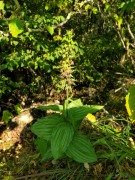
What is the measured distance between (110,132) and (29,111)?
198 centimetres

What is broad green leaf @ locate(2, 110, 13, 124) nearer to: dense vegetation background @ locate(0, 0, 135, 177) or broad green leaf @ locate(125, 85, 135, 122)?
dense vegetation background @ locate(0, 0, 135, 177)

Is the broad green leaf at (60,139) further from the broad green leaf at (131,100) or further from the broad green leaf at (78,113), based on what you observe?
the broad green leaf at (131,100)

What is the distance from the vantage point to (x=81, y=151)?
1.83 meters

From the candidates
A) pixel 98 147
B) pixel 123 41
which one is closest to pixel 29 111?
pixel 123 41

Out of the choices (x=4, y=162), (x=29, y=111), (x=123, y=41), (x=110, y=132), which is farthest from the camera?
(x=29, y=111)

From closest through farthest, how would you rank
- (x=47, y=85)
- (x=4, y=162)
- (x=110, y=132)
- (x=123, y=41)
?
(x=110, y=132)
(x=4, y=162)
(x=123, y=41)
(x=47, y=85)

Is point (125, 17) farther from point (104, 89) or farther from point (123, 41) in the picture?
point (104, 89)

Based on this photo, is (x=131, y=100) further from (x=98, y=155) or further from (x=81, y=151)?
(x=81, y=151)

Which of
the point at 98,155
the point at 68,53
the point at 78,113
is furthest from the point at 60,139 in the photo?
the point at 68,53

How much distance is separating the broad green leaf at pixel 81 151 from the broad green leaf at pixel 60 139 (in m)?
0.04

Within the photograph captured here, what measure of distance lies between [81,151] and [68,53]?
213 centimetres

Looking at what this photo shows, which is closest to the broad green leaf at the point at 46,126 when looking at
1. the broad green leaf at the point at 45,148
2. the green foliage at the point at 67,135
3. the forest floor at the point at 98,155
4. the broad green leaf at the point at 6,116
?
the green foliage at the point at 67,135

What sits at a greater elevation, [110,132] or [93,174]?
[110,132]

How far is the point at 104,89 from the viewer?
14.2ft
